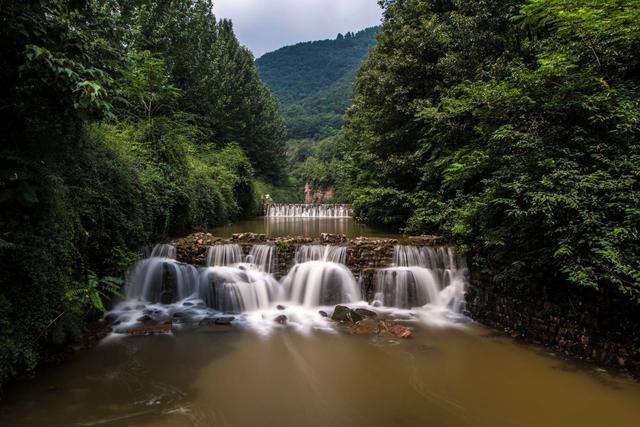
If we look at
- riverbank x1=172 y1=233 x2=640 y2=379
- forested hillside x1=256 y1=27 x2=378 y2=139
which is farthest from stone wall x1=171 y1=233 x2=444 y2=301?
forested hillside x1=256 y1=27 x2=378 y2=139

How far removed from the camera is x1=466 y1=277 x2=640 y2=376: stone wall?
19.0ft

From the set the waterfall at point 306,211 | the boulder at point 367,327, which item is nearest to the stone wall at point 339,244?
the boulder at point 367,327

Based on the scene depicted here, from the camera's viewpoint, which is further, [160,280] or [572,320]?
[160,280]

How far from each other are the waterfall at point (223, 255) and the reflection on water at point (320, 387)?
11.1 feet

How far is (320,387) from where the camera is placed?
18.7ft

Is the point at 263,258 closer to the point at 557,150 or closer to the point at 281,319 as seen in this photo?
the point at 281,319

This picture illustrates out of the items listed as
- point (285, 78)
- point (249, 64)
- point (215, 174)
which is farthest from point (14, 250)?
point (285, 78)

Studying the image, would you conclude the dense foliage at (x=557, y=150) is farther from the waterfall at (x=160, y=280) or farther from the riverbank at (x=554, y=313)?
the waterfall at (x=160, y=280)

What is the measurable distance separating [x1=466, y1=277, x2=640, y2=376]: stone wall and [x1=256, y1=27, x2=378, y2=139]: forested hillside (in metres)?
80.2

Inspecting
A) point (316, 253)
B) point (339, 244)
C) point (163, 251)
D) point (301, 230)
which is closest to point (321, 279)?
point (316, 253)

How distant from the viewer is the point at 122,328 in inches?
312

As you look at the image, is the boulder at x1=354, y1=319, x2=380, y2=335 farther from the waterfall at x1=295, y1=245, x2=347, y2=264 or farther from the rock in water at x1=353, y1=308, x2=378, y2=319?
the waterfall at x1=295, y1=245, x2=347, y2=264

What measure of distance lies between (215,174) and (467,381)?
53.7 feet

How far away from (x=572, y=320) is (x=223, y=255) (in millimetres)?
8488
